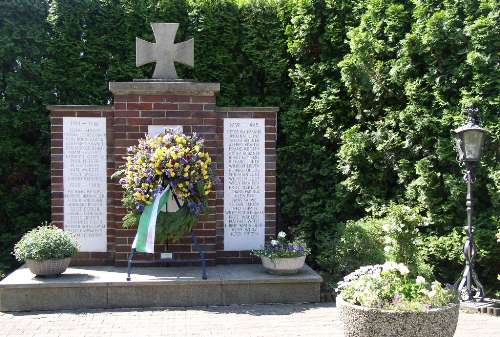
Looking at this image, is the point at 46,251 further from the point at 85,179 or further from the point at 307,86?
the point at 307,86

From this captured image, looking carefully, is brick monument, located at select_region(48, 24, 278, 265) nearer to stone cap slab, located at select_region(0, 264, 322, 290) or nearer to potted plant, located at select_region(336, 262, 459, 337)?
stone cap slab, located at select_region(0, 264, 322, 290)

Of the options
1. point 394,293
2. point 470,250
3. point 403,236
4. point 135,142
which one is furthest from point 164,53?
point 394,293

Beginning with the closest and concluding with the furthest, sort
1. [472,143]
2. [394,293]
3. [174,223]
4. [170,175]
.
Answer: [394,293], [472,143], [170,175], [174,223]

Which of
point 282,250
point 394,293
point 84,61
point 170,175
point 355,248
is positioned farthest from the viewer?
point 84,61

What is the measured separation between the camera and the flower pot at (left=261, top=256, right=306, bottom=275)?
6.45m

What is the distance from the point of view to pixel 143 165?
20.9 feet

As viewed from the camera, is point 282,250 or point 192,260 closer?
point 282,250

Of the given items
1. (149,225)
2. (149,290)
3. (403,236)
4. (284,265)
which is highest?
(149,225)

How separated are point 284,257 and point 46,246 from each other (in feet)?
8.34

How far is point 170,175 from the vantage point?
6273 millimetres

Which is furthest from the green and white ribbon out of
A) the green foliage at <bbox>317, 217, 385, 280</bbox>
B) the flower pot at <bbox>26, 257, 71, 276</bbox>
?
the green foliage at <bbox>317, 217, 385, 280</bbox>

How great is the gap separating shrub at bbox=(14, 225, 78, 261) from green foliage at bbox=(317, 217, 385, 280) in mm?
3053

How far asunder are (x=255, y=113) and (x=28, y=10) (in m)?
3.66

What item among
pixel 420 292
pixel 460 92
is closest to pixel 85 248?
pixel 420 292
